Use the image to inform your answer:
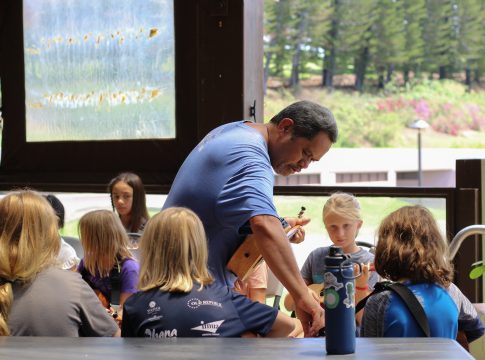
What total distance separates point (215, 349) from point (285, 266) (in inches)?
26.1

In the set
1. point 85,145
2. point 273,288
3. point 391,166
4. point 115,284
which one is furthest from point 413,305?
Result: point 391,166

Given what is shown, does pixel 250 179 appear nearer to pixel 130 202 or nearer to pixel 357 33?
pixel 130 202

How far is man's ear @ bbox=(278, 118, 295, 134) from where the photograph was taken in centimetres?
278

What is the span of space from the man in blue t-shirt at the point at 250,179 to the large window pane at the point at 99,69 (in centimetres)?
271

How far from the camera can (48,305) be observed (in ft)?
7.54

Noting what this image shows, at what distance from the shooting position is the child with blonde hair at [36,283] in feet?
7.50

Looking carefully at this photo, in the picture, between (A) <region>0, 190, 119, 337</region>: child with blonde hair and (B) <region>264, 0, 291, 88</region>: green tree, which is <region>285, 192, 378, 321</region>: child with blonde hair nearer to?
(A) <region>0, 190, 119, 337</region>: child with blonde hair

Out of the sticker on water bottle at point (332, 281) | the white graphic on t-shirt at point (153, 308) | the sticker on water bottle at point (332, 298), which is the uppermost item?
the sticker on water bottle at point (332, 281)

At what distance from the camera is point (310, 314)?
238 centimetres

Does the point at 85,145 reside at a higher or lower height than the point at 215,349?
higher

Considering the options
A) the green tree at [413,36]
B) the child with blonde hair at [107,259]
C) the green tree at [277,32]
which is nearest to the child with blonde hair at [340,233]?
the child with blonde hair at [107,259]

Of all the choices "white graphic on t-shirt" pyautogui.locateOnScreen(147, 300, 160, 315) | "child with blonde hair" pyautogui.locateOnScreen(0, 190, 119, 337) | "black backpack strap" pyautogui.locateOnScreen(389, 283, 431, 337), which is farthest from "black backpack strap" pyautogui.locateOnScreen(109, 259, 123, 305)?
"black backpack strap" pyautogui.locateOnScreen(389, 283, 431, 337)

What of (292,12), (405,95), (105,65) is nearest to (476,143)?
(405,95)

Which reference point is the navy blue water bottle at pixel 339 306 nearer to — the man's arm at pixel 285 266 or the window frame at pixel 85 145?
the man's arm at pixel 285 266
